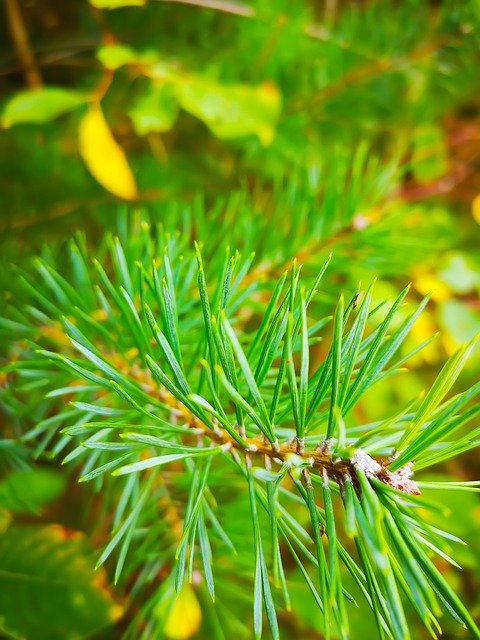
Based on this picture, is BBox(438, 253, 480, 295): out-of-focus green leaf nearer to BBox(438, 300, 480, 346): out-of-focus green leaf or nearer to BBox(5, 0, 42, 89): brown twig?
BBox(438, 300, 480, 346): out-of-focus green leaf

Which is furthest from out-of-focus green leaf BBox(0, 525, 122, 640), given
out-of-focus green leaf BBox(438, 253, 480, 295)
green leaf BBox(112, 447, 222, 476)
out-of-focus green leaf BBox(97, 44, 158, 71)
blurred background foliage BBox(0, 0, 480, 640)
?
out-of-focus green leaf BBox(438, 253, 480, 295)

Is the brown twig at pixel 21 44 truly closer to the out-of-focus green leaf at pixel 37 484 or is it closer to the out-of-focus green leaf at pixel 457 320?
the out-of-focus green leaf at pixel 37 484

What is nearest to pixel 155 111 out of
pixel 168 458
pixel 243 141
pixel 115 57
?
pixel 115 57

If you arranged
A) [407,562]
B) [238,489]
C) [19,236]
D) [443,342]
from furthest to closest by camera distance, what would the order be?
[443,342] < [19,236] < [238,489] < [407,562]

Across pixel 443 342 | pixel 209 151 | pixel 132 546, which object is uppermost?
pixel 209 151

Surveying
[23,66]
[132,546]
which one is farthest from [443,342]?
[23,66]

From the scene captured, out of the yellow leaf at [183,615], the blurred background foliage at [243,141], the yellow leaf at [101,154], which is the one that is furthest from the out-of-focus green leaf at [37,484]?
the yellow leaf at [101,154]

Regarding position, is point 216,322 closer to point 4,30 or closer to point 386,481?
point 386,481

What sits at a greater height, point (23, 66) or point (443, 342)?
point (23, 66)

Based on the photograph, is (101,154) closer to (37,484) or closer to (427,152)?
(37,484)
